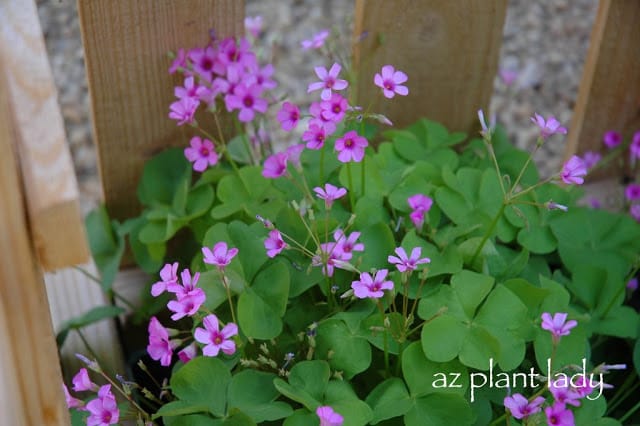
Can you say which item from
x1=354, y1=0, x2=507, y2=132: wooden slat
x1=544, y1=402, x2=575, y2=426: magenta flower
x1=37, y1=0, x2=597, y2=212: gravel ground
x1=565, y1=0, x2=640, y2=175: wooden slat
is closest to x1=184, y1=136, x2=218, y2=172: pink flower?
x1=354, y1=0, x2=507, y2=132: wooden slat

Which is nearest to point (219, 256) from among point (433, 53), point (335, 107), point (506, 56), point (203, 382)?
point (203, 382)

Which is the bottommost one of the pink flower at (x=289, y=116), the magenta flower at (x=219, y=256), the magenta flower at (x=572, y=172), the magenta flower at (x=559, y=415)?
the magenta flower at (x=559, y=415)

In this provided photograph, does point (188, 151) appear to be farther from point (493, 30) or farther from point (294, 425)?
point (493, 30)

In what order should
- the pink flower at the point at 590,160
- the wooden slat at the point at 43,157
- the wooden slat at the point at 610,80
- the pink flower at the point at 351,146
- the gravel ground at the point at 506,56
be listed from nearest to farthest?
the wooden slat at the point at 43,157 → the pink flower at the point at 351,146 → the wooden slat at the point at 610,80 → the pink flower at the point at 590,160 → the gravel ground at the point at 506,56

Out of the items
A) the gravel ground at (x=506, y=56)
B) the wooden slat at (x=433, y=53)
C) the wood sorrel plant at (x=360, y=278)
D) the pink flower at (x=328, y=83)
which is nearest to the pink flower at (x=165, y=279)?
the wood sorrel plant at (x=360, y=278)

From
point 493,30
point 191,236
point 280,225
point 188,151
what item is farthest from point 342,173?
point 493,30

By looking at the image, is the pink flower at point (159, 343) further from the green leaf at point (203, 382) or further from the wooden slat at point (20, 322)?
the wooden slat at point (20, 322)

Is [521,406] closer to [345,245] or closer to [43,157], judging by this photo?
[345,245]
